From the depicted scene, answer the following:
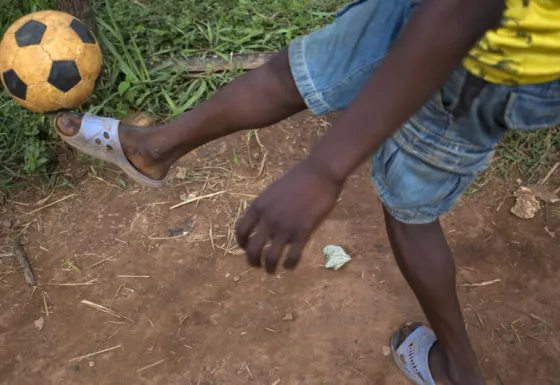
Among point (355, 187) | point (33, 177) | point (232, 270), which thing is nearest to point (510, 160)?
point (355, 187)

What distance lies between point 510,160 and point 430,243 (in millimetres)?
1440

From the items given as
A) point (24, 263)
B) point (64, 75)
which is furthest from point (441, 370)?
point (64, 75)

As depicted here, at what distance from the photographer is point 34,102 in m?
2.64

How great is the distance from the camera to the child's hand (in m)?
1.14

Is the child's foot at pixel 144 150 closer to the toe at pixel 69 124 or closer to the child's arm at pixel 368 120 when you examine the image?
the toe at pixel 69 124

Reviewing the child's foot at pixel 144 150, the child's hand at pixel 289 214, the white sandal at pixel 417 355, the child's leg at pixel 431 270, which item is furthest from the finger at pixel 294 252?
the white sandal at pixel 417 355

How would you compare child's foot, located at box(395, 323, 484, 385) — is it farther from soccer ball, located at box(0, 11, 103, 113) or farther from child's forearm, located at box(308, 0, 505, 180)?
soccer ball, located at box(0, 11, 103, 113)

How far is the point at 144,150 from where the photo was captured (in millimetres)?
2148

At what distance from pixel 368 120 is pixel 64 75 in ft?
6.00

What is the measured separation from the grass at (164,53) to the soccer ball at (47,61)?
1.33ft

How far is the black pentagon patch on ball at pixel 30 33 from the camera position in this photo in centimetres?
262

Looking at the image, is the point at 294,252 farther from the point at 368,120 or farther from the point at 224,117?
the point at 224,117

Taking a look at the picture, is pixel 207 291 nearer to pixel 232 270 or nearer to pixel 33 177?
pixel 232 270

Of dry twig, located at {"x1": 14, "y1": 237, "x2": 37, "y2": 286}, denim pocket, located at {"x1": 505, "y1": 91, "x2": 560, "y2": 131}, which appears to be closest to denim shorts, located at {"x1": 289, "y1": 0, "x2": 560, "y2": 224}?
denim pocket, located at {"x1": 505, "y1": 91, "x2": 560, "y2": 131}
